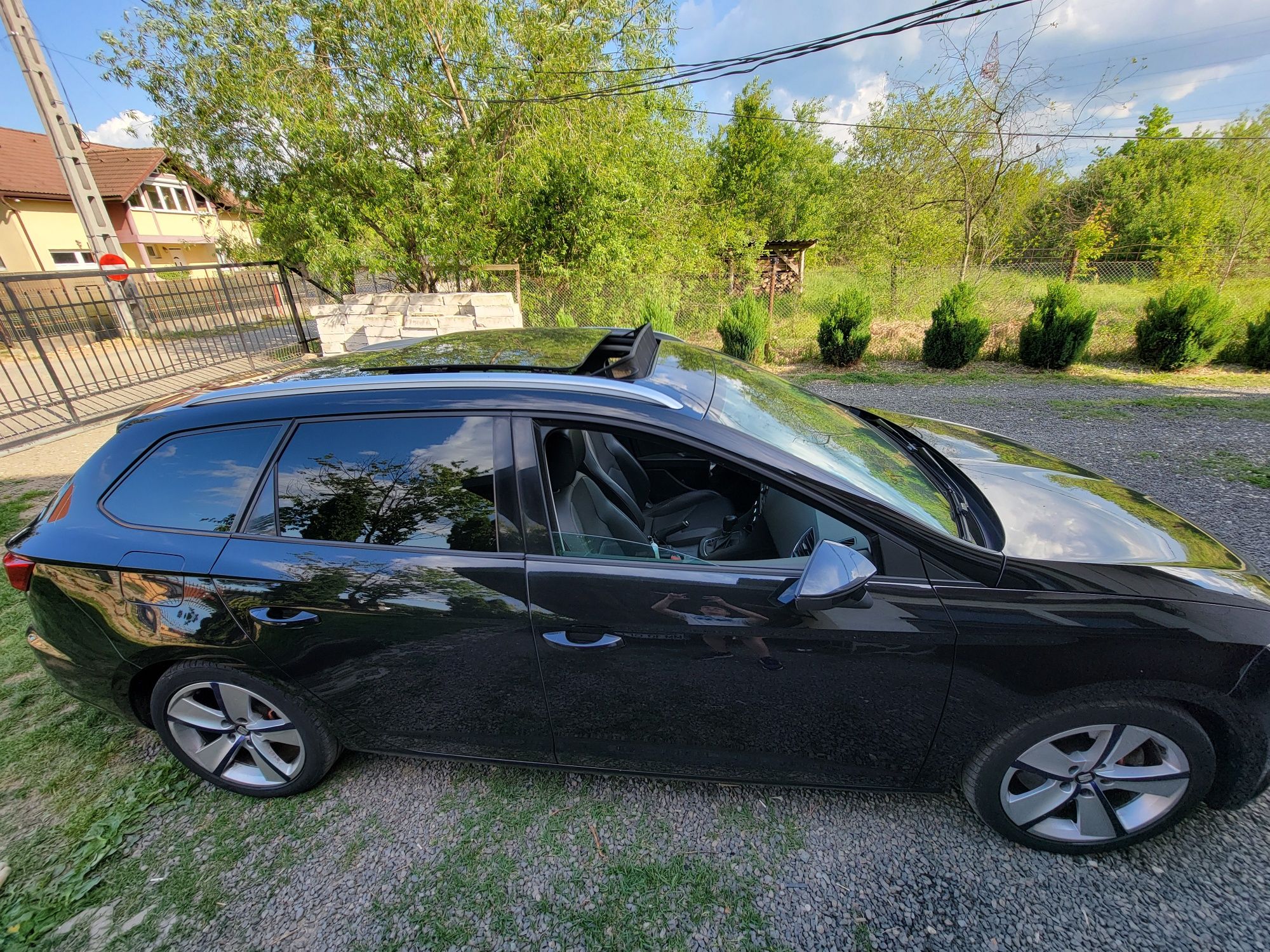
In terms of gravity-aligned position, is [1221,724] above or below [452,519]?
below

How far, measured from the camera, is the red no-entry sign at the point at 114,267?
32.7ft

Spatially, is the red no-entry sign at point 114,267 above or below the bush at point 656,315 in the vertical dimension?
above

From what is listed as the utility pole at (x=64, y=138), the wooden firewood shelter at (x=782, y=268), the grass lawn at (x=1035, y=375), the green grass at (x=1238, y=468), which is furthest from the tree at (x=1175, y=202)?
the utility pole at (x=64, y=138)

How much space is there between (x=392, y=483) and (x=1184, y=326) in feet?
38.9

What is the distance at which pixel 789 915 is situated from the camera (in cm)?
163

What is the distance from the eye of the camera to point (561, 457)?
192 centimetres

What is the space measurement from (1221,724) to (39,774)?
14.2 feet

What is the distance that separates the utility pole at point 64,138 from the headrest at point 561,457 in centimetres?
1322

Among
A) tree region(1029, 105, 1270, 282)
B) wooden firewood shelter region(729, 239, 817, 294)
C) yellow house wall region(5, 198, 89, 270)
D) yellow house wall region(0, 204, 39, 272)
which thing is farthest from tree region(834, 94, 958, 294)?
yellow house wall region(0, 204, 39, 272)

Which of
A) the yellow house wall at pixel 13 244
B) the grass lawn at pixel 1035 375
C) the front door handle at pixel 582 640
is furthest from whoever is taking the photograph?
the yellow house wall at pixel 13 244

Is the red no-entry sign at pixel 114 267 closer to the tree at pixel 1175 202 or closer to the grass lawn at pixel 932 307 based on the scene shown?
the grass lawn at pixel 932 307

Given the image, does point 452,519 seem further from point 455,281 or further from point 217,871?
point 455,281

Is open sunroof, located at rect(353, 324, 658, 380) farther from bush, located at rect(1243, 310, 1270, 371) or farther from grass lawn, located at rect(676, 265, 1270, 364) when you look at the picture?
bush, located at rect(1243, 310, 1270, 371)

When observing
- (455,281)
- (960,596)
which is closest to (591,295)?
(455,281)
